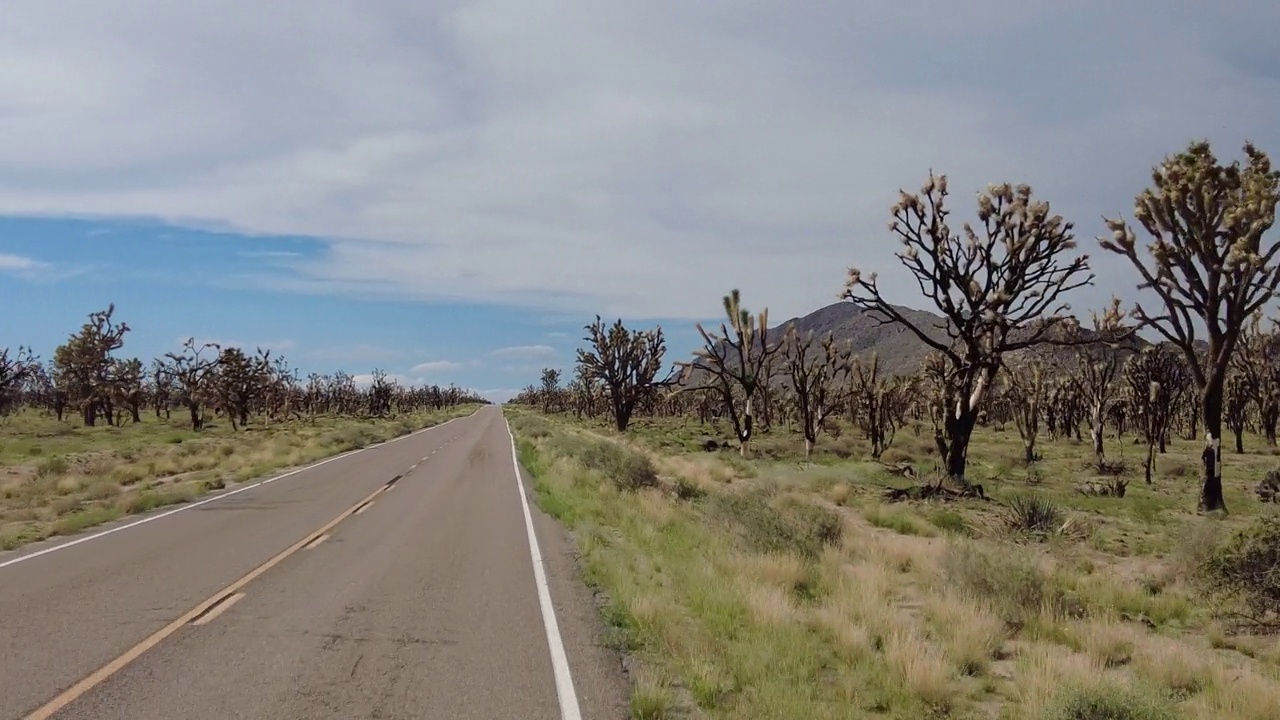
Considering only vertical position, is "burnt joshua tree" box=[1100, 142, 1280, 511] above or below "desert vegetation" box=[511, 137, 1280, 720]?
above

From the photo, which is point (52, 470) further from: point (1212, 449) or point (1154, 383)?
point (1154, 383)

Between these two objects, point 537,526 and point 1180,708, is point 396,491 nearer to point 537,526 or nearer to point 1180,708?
point 537,526

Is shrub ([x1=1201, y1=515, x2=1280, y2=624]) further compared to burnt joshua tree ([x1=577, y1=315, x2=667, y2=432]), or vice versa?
burnt joshua tree ([x1=577, y1=315, x2=667, y2=432])

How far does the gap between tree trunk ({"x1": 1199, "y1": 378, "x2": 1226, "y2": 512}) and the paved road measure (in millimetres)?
14081

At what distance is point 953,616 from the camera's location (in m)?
9.00

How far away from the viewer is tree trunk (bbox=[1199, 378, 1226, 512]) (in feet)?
58.2

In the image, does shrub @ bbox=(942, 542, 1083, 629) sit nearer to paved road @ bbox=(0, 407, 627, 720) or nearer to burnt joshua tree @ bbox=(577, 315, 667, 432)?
paved road @ bbox=(0, 407, 627, 720)

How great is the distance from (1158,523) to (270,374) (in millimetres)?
85872

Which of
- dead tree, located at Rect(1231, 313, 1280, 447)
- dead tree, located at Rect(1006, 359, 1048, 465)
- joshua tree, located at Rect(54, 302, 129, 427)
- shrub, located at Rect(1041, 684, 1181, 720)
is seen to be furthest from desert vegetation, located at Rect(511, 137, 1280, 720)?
joshua tree, located at Rect(54, 302, 129, 427)

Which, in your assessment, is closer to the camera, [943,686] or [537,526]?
[943,686]

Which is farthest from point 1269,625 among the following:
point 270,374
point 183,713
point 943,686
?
point 270,374

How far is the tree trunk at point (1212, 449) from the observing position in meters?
17.7

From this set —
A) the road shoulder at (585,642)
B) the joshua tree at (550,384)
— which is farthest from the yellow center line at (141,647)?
the joshua tree at (550,384)

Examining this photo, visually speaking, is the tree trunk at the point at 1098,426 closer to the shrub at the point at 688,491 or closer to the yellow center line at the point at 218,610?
the shrub at the point at 688,491
